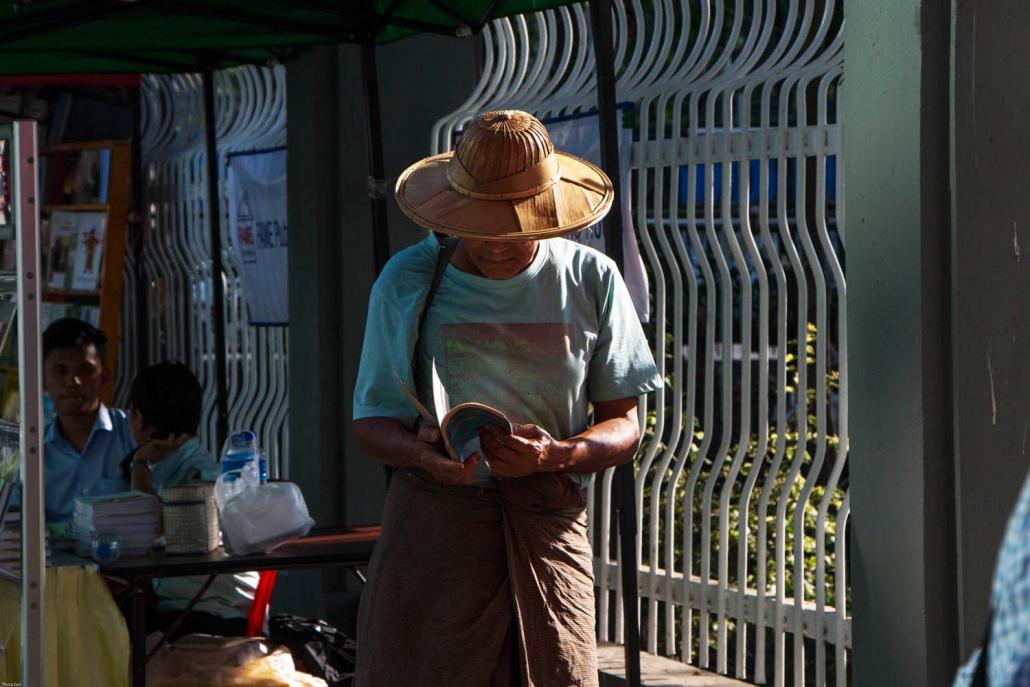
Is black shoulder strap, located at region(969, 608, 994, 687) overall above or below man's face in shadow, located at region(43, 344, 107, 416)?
below

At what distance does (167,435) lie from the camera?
16.3 ft

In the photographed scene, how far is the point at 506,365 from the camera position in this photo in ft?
10.2

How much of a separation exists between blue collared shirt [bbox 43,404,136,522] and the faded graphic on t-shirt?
2.41 metres

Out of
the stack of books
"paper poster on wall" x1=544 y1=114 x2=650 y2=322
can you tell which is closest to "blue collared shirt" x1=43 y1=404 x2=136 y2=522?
the stack of books

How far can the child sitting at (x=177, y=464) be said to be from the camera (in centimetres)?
480

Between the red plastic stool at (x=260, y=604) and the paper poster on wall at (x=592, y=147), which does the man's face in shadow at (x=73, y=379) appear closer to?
the red plastic stool at (x=260, y=604)

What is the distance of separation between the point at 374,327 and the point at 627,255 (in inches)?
66.2

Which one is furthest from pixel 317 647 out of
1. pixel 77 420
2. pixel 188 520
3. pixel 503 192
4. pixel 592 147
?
pixel 503 192

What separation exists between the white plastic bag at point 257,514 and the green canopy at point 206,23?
58.0 inches

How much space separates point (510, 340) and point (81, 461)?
107 inches

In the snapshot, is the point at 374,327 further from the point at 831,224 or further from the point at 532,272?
the point at 831,224

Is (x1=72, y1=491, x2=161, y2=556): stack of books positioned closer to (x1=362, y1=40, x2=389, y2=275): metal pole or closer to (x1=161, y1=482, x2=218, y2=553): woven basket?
(x1=161, y1=482, x2=218, y2=553): woven basket

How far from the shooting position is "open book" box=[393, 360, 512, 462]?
2842mm

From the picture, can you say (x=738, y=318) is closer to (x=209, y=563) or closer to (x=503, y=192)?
(x=209, y=563)
